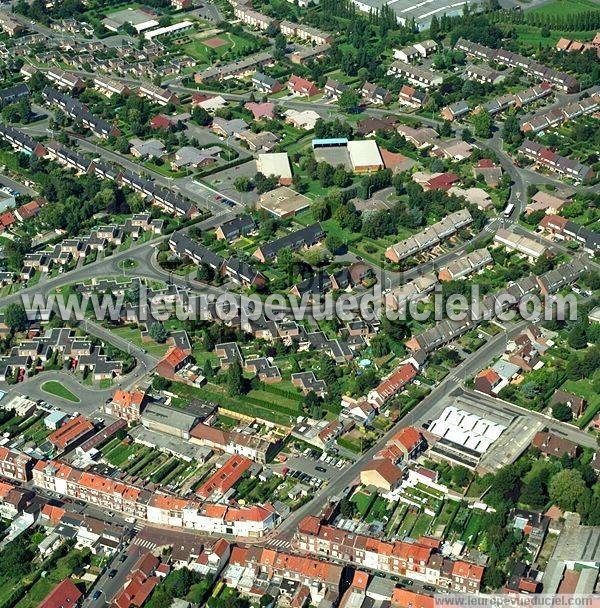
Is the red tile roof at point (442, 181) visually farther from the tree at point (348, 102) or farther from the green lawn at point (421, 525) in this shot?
the green lawn at point (421, 525)

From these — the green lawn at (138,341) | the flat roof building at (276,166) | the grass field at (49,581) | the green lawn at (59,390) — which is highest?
the flat roof building at (276,166)

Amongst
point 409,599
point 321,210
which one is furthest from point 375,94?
point 409,599

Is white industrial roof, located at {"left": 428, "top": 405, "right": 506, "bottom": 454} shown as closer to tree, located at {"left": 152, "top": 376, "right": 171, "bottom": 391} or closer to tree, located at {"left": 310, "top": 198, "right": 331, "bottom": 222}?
tree, located at {"left": 152, "top": 376, "right": 171, "bottom": 391}

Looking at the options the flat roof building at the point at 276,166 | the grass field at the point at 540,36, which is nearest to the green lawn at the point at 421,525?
the flat roof building at the point at 276,166

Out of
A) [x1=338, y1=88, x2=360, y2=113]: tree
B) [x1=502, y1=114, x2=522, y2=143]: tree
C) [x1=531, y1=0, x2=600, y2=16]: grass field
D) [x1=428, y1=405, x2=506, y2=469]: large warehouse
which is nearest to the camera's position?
[x1=428, y1=405, x2=506, y2=469]: large warehouse

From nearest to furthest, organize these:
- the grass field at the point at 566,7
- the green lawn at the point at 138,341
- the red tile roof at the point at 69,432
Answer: the red tile roof at the point at 69,432 → the green lawn at the point at 138,341 → the grass field at the point at 566,7

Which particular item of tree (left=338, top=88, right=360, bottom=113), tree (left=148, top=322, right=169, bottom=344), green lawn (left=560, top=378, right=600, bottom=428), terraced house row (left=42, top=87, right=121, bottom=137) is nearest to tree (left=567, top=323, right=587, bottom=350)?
green lawn (left=560, top=378, right=600, bottom=428)
